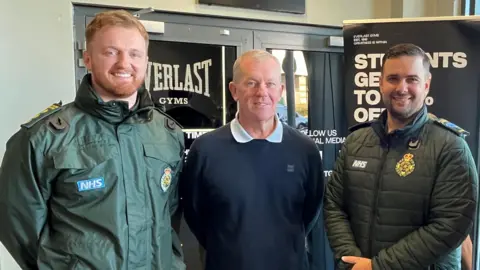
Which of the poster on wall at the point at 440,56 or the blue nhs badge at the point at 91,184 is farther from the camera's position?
the poster on wall at the point at 440,56

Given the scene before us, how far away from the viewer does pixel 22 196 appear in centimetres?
133

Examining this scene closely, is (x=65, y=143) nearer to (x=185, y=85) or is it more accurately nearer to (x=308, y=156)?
(x=308, y=156)

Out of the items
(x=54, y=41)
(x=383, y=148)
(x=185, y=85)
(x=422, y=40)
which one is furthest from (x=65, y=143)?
(x=422, y=40)

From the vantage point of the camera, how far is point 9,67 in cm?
233

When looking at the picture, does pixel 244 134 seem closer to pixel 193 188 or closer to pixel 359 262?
pixel 193 188

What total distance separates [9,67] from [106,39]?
3.95 feet

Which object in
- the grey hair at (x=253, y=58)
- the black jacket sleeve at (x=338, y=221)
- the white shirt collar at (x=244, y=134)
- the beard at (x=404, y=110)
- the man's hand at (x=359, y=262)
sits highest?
the grey hair at (x=253, y=58)

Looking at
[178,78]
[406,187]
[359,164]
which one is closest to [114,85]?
[359,164]

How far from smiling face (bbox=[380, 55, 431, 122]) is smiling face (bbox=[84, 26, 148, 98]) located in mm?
904

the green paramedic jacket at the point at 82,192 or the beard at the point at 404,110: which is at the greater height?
the beard at the point at 404,110

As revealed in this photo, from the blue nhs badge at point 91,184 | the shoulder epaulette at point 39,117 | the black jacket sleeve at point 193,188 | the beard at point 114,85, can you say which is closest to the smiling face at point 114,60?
the beard at point 114,85

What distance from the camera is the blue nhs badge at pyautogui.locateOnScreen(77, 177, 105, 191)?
135cm

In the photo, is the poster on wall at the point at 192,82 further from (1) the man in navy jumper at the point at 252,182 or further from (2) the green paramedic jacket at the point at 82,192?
(2) the green paramedic jacket at the point at 82,192

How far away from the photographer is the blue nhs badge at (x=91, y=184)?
1349 millimetres
